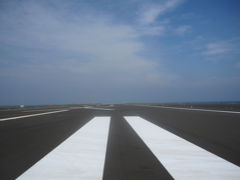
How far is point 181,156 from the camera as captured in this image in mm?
2787

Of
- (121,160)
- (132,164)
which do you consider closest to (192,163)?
(132,164)

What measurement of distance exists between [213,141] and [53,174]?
3.15 metres

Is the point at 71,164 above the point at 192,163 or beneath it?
beneath

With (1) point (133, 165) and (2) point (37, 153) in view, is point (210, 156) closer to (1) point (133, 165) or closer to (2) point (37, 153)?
(1) point (133, 165)

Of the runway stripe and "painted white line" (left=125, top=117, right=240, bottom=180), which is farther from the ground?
"painted white line" (left=125, top=117, right=240, bottom=180)

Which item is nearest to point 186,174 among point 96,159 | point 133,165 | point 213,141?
point 133,165

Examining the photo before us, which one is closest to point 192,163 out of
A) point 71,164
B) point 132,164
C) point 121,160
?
point 132,164

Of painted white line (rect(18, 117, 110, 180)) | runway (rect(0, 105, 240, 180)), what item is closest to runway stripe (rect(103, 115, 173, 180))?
runway (rect(0, 105, 240, 180))

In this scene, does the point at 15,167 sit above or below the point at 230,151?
below

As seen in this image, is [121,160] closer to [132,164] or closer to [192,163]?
[132,164]

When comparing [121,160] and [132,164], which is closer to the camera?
[132,164]

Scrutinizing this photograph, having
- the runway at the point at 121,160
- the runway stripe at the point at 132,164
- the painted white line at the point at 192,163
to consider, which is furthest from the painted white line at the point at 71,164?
the painted white line at the point at 192,163

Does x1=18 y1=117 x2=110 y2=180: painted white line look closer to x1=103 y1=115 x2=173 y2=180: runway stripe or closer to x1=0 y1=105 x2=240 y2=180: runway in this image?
x1=0 y1=105 x2=240 y2=180: runway

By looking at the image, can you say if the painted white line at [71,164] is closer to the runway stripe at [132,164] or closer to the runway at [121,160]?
the runway at [121,160]
